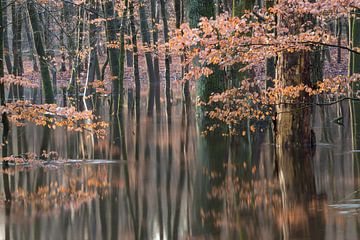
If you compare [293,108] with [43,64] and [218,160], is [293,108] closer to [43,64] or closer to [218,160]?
[218,160]

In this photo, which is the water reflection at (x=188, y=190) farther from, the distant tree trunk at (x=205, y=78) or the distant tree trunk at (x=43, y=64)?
the distant tree trunk at (x=43, y=64)

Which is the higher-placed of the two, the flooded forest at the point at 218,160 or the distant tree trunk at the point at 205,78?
the distant tree trunk at the point at 205,78

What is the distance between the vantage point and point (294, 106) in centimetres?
1395

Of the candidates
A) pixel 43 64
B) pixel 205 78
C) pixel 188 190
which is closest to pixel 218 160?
pixel 188 190

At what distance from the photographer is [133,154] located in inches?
659

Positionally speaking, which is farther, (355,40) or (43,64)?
(43,64)

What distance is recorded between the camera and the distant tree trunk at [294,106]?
14.2 m

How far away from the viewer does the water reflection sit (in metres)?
9.16

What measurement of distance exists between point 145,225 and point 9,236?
79.6 inches

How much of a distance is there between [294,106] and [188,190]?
3.46 metres

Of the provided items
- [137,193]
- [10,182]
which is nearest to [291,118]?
[137,193]

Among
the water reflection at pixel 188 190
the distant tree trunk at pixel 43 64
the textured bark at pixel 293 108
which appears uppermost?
the distant tree trunk at pixel 43 64

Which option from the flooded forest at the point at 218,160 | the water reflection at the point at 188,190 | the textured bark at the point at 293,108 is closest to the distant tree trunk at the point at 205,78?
the flooded forest at the point at 218,160

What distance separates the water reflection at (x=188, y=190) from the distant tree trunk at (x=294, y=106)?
36cm
